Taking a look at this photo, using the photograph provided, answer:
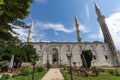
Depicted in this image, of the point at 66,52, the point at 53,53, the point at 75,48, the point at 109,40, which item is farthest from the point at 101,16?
the point at 53,53

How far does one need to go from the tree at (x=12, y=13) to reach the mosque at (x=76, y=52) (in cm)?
3860

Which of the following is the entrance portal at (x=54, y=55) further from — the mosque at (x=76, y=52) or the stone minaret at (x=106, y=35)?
the stone minaret at (x=106, y=35)

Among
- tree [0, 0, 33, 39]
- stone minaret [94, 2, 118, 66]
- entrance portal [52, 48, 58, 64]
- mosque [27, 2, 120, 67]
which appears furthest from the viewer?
stone minaret [94, 2, 118, 66]

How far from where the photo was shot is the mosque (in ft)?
152

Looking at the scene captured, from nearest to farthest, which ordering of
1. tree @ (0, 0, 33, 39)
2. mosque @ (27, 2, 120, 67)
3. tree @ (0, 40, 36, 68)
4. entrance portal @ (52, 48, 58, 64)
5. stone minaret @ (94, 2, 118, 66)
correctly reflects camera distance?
tree @ (0, 0, 33, 39)
tree @ (0, 40, 36, 68)
mosque @ (27, 2, 120, 67)
entrance portal @ (52, 48, 58, 64)
stone minaret @ (94, 2, 118, 66)

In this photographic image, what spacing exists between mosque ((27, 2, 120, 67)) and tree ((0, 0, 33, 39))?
127ft

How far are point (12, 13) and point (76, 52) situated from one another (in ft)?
142

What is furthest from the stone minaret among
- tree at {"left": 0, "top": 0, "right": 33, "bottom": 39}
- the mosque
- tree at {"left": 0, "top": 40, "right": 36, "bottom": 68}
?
tree at {"left": 0, "top": 0, "right": 33, "bottom": 39}

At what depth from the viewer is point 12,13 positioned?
6.37 m

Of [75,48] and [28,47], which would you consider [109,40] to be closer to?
[75,48]

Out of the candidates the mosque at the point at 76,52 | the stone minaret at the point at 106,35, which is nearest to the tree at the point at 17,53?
the mosque at the point at 76,52

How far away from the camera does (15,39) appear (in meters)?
7.79

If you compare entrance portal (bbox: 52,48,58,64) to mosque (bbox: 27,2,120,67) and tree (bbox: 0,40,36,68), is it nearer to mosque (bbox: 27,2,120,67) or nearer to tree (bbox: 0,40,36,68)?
mosque (bbox: 27,2,120,67)

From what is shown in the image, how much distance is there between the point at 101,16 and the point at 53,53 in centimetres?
2482
